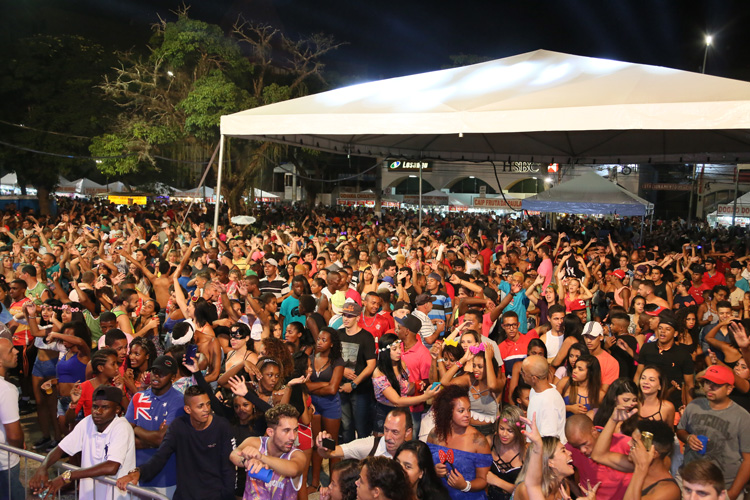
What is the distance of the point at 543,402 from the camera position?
4.25 m

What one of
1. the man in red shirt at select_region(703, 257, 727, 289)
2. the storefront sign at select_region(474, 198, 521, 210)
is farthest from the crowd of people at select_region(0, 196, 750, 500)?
the storefront sign at select_region(474, 198, 521, 210)

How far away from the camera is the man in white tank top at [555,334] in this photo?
580 cm

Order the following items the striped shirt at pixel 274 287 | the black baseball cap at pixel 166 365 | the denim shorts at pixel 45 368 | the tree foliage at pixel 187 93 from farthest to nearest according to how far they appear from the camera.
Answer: the tree foliage at pixel 187 93 → the striped shirt at pixel 274 287 → the denim shorts at pixel 45 368 → the black baseball cap at pixel 166 365

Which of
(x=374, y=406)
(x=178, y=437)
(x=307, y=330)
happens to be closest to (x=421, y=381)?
(x=374, y=406)

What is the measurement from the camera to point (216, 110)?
20.0m

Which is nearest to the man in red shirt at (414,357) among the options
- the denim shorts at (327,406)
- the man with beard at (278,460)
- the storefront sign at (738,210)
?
the denim shorts at (327,406)

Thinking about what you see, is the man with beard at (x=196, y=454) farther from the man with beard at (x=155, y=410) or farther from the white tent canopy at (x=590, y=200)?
the white tent canopy at (x=590, y=200)

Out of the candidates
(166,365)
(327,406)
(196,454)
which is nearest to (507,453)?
(327,406)

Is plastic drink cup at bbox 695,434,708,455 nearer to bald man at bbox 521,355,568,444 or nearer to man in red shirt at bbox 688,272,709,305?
bald man at bbox 521,355,568,444

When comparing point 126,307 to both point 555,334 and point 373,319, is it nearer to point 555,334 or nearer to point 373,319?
point 373,319

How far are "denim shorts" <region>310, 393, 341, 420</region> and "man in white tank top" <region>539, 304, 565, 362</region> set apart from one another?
220cm

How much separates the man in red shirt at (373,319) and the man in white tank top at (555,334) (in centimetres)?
161

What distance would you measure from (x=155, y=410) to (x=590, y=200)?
17009mm

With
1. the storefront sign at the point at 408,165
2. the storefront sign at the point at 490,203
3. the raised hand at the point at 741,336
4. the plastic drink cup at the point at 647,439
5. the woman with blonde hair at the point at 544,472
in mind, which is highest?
the storefront sign at the point at 408,165
